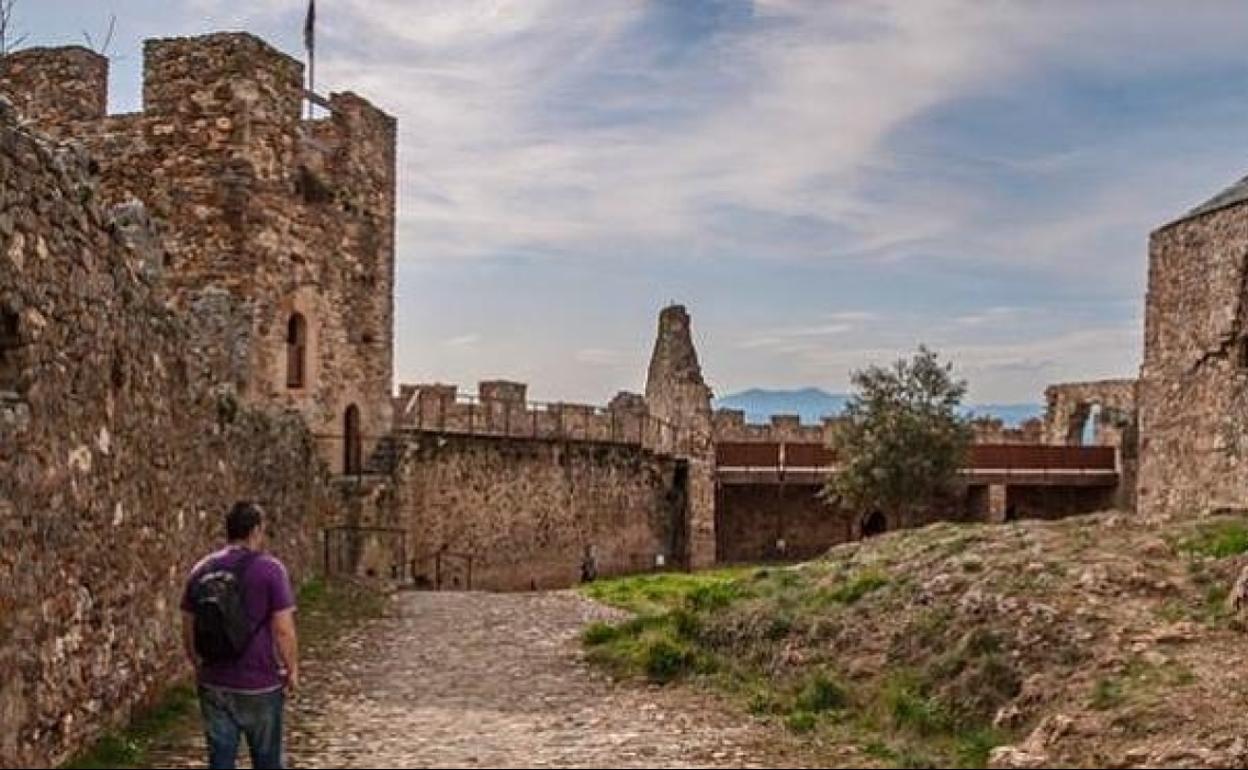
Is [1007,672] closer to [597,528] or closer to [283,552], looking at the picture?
[283,552]

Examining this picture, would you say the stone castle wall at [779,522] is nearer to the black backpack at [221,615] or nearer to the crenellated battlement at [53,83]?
the crenellated battlement at [53,83]

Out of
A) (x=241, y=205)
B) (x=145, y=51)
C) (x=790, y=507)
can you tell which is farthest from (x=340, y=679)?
(x=790, y=507)

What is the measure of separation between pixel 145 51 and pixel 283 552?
858cm

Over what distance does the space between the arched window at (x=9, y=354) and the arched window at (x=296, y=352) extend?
1521cm

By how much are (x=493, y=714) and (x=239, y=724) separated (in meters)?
3.96

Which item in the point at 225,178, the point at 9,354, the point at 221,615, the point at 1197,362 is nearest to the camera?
the point at 221,615

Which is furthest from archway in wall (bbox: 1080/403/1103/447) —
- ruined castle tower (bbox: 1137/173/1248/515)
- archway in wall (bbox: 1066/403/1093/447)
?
ruined castle tower (bbox: 1137/173/1248/515)

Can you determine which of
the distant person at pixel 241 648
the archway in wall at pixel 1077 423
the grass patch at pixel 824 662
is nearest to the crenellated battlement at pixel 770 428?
the archway in wall at pixel 1077 423

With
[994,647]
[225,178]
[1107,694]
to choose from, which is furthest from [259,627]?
[225,178]

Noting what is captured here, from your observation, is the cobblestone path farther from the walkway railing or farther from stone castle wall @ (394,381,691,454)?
the walkway railing

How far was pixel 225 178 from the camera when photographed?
21531 mm

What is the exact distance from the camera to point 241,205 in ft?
71.2

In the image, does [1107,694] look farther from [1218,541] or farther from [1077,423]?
[1077,423]

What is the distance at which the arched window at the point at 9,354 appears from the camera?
25.9 ft
